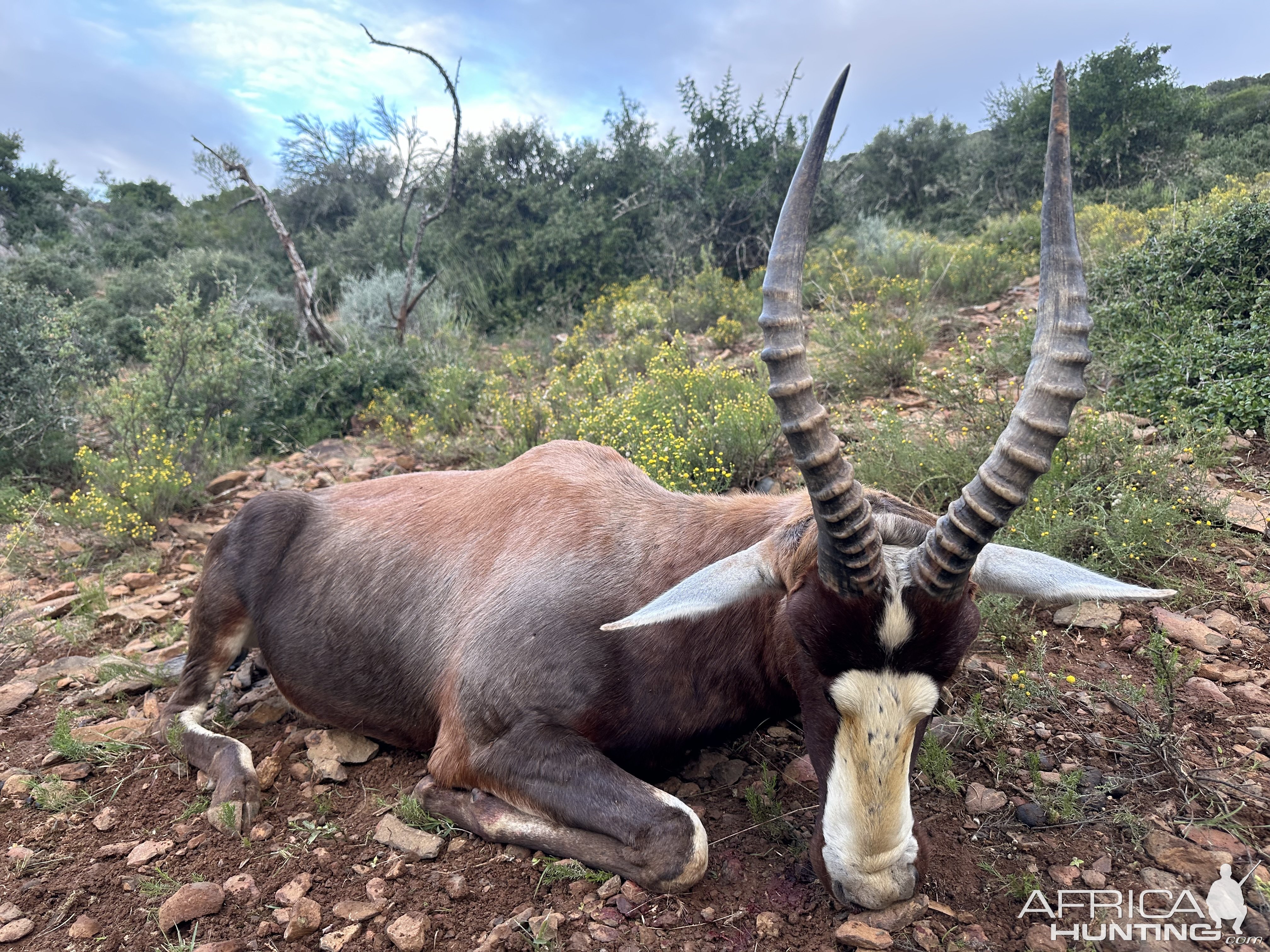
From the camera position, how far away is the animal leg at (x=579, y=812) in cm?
267

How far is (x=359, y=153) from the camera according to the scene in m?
24.0

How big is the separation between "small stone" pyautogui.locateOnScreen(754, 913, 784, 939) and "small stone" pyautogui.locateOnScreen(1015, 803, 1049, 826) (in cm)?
108

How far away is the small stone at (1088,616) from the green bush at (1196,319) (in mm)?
2217

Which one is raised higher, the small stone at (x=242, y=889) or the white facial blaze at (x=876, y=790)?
the white facial blaze at (x=876, y=790)

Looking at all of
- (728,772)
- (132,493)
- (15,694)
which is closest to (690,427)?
(728,772)

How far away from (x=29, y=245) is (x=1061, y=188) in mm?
27536

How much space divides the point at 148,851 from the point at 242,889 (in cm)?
61

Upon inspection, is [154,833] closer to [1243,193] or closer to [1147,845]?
[1147,845]

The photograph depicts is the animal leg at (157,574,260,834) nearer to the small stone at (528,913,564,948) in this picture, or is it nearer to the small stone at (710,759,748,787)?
the small stone at (528,913,564,948)

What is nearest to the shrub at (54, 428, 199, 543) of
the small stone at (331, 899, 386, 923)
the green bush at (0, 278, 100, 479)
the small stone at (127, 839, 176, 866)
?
the green bush at (0, 278, 100, 479)

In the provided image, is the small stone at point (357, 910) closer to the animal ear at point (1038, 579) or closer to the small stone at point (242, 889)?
the small stone at point (242, 889)


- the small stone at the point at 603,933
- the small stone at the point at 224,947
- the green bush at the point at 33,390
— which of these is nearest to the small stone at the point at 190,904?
the small stone at the point at 224,947

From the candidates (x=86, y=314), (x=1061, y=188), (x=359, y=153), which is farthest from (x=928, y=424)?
(x=359, y=153)

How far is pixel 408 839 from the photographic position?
10.2ft
